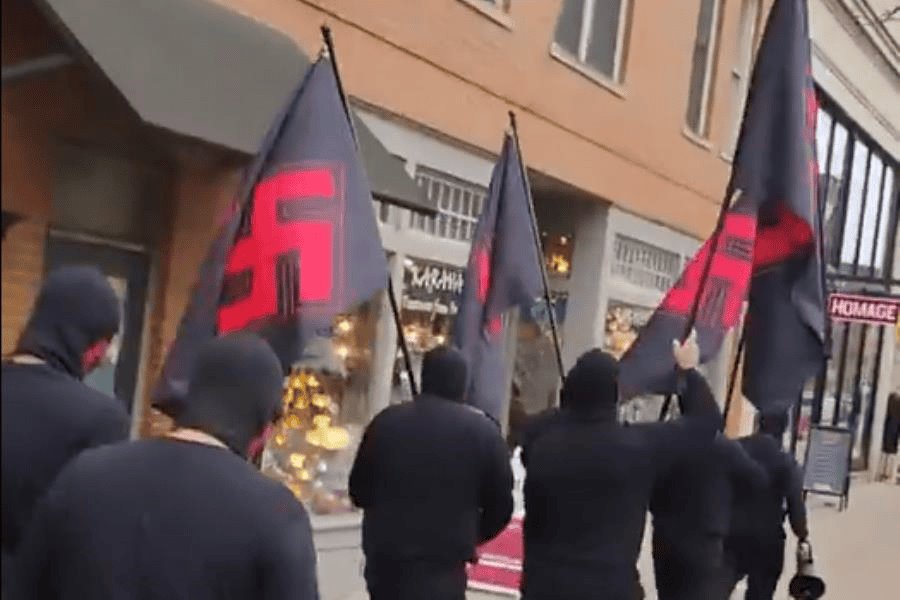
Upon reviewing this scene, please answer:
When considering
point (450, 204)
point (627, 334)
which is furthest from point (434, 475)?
point (627, 334)

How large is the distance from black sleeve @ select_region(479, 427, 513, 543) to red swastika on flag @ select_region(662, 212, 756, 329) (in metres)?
1.68

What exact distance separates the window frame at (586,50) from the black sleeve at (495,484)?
700 centimetres

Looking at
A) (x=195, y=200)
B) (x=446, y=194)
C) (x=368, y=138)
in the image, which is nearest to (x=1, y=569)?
(x=195, y=200)

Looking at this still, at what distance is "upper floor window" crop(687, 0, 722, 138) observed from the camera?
55.7 feet

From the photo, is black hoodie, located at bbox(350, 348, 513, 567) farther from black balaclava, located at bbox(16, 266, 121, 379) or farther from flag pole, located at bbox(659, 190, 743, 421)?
black balaclava, located at bbox(16, 266, 121, 379)

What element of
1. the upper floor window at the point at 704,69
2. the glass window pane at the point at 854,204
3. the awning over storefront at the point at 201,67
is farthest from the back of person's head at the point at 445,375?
the glass window pane at the point at 854,204

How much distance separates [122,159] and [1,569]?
719 millimetres

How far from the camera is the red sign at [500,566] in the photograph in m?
8.74

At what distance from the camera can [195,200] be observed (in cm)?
368

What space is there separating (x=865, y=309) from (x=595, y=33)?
6084mm

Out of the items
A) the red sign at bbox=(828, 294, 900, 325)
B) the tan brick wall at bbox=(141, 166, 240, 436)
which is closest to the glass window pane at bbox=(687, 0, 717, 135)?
the red sign at bbox=(828, 294, 900, 325)

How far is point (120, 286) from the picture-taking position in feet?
12.8

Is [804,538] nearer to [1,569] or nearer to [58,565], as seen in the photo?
[58,565]

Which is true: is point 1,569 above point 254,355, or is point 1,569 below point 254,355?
below
